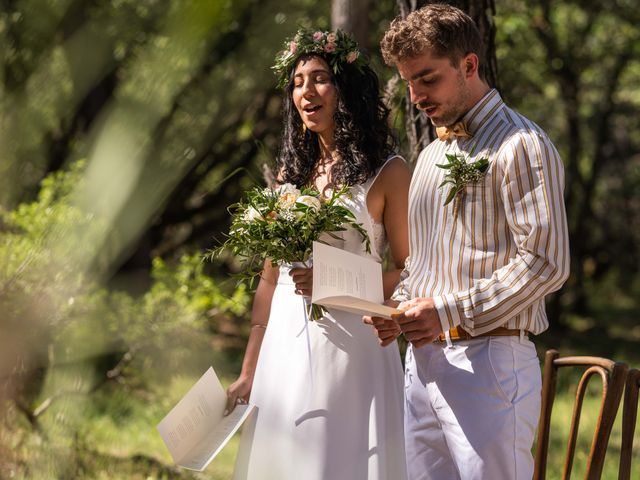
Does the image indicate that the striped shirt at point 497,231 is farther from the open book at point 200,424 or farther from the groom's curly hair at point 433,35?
the open book at point 200,424

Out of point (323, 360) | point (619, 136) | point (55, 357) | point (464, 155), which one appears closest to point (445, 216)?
point (464, 155)

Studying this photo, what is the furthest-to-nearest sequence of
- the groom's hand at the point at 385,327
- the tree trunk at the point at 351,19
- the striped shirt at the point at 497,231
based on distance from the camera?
1. the tree trunk at the point at 351,19
2. the groom's hand at the point at 385,327
3. the striped shirt at the point at 497,231

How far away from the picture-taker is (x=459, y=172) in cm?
208

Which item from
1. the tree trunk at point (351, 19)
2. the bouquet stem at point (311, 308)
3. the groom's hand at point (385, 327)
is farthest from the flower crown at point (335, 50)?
the tree trunk at point (351, 19)

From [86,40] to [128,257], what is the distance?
0.12m

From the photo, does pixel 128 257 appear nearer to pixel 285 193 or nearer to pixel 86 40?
pixel 86 40

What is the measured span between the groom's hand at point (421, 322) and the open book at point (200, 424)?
0.67 metres

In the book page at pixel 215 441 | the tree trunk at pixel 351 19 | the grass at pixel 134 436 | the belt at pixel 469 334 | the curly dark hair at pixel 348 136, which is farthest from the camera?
the tree trunk at pixel 351 19

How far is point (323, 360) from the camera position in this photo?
271cm

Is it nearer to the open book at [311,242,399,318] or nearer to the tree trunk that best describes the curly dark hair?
the open book at [311,242,399,318]

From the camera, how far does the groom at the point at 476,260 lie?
1995mm

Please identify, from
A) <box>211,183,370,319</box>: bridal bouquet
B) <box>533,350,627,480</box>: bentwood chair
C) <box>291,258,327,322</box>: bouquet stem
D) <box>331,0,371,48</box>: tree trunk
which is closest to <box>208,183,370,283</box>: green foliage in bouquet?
<box>211,183,370,319</box>: bridal bouquet

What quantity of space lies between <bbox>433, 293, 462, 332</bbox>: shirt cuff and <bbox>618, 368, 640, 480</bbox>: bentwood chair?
18.7 inches

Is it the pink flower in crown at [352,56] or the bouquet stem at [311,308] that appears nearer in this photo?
the bouquet stem at [311,308]
